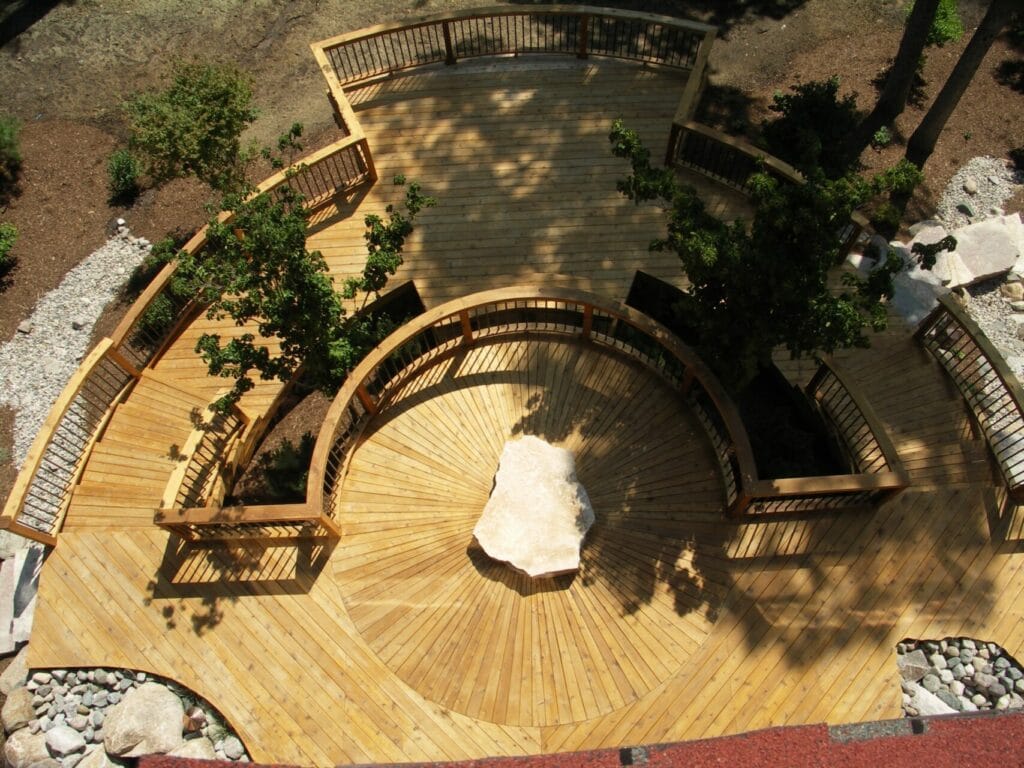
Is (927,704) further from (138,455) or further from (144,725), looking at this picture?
(138,455)

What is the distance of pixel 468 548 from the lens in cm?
1116

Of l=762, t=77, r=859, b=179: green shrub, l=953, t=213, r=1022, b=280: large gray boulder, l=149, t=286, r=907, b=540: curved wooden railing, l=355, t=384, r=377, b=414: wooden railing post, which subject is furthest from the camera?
l=953, t=213, r=1022, b=280: large gray boulder

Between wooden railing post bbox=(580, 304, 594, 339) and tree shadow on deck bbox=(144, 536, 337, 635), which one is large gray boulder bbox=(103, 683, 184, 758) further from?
wooden railing post bbox=(580, 304, 594, 339)

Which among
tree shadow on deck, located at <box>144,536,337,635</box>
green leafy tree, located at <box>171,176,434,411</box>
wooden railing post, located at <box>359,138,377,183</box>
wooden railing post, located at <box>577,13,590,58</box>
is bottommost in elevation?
tree shadow on deck, located at <box>144,536,337,635</box>

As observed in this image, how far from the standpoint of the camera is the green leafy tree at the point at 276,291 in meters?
10.2

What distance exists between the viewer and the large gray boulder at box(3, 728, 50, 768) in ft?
34.3

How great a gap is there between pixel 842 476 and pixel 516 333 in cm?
605

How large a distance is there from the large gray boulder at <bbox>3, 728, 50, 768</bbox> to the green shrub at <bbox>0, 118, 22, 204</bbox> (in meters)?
13.1

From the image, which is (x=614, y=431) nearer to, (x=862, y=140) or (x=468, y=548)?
(x=468, y=548)

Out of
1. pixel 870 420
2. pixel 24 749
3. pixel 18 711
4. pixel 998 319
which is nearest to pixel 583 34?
pixel 870 420

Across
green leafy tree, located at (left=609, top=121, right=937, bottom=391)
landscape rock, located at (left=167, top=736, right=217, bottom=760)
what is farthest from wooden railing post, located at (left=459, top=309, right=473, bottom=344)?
landscape rock, located at (left=167, top=736, right=217, bottom=760)

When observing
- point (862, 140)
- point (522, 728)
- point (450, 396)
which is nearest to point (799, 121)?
point (862, 140)

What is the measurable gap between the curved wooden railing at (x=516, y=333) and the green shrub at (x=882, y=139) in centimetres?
845

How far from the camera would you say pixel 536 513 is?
10.9 metres
